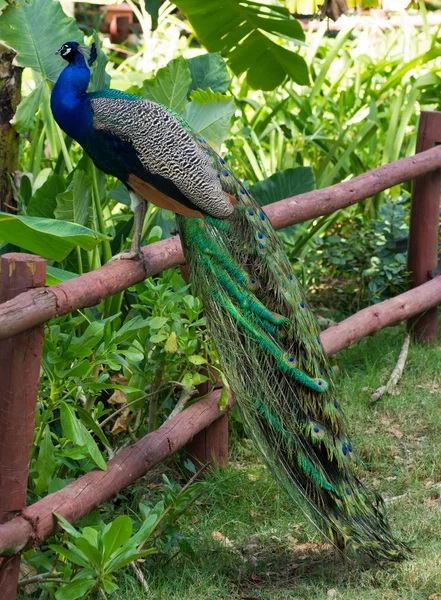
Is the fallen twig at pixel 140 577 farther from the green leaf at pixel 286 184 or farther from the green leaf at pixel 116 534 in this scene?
the green leaf at pixel 286 184

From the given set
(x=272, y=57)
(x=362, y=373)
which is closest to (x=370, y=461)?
(x=362, y=373)

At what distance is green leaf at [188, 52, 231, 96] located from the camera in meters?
3.98

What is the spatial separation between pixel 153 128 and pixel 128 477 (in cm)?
107

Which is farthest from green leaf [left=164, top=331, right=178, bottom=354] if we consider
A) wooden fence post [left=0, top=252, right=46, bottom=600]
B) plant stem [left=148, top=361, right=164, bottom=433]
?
wooden fence post [left=0, top=252, right=46, bottom=600]

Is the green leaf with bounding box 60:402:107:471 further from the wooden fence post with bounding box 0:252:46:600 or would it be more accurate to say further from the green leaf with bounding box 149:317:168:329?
the green leaf with bounding box 149:317:168:329

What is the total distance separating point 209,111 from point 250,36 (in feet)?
3.62

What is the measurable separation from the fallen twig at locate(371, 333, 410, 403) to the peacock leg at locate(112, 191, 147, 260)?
4.91 feet

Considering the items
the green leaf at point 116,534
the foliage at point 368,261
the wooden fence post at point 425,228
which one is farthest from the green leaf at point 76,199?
the foliage at point 368,261

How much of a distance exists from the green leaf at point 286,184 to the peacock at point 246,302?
1.33m

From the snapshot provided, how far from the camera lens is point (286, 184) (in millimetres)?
4156

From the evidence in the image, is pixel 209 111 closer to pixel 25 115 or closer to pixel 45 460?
pixel 25 115

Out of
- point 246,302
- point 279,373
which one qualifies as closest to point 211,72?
point 246,302

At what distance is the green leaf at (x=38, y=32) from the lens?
340 cm

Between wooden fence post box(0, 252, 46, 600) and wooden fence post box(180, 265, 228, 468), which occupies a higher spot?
wooden fence post box(0, 252, 46, 600)
